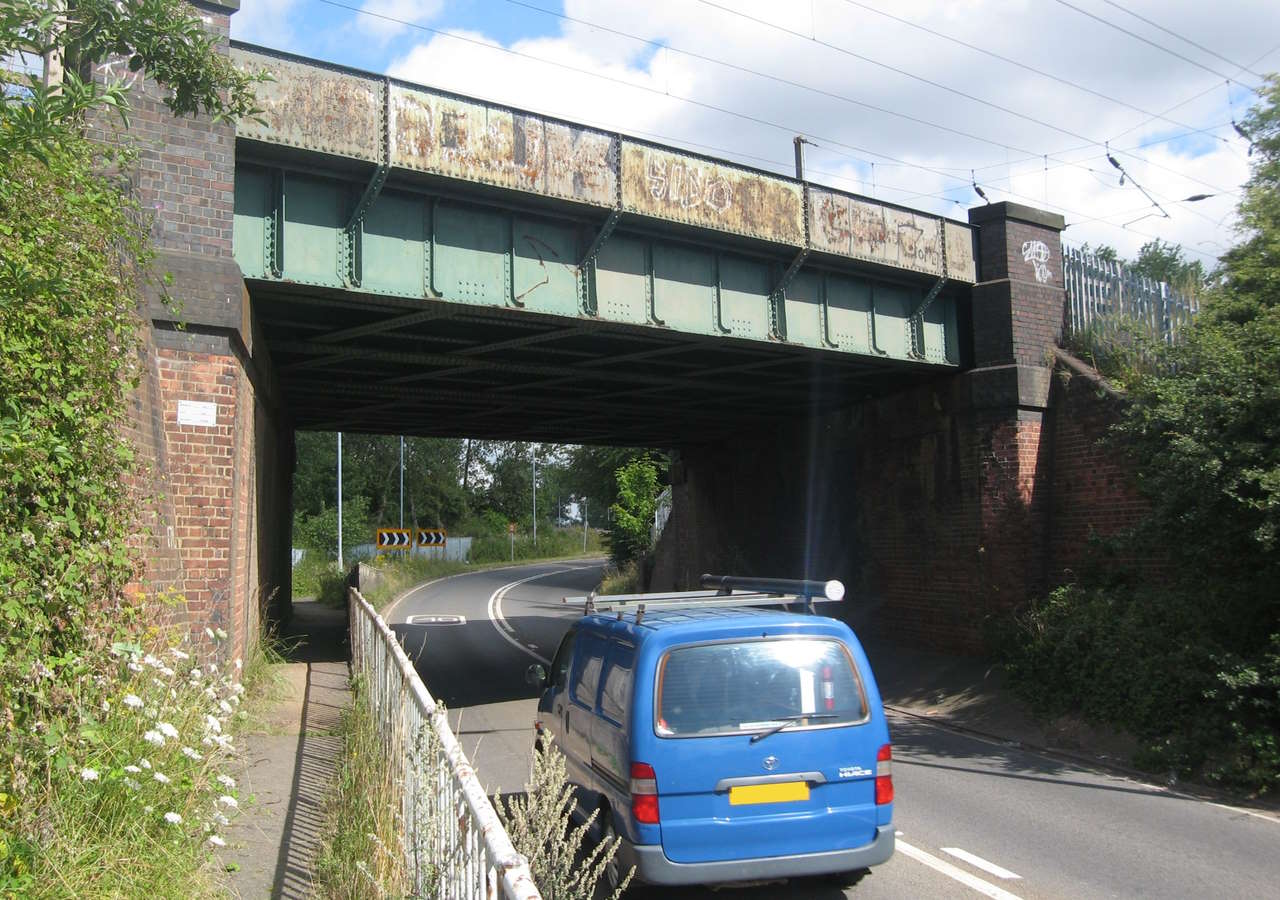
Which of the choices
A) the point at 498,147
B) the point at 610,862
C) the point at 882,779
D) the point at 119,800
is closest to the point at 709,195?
the point at 498,147

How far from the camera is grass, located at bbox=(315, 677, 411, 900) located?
177 inches

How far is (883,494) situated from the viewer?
1712cm

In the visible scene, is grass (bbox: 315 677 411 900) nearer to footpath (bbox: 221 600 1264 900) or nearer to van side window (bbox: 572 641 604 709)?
footpath (bbox: 221 600 1264 900)

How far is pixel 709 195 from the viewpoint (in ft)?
42.3

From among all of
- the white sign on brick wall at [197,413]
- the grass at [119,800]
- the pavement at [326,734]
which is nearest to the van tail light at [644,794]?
the pavement at [326,734]

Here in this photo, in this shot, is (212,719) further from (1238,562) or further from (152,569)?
(1238,562)

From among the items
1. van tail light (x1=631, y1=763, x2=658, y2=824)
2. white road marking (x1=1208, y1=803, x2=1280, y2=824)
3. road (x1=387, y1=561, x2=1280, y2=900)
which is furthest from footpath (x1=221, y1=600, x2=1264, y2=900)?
van tail light (x1=631, y1=763, x2=658, y2=824)

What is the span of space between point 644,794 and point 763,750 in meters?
0.69

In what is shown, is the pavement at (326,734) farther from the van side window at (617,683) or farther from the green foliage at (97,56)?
the green foliage at (97,56)

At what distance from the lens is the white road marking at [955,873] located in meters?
5.86

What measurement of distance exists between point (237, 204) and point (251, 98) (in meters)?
3.10

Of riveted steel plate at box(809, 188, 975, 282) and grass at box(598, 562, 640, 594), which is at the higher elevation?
riveted steel plate at box(809, 188, 975, 282)

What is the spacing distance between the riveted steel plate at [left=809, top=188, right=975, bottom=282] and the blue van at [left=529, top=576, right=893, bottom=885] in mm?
9248

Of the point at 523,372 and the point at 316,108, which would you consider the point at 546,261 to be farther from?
the point at 523,372
